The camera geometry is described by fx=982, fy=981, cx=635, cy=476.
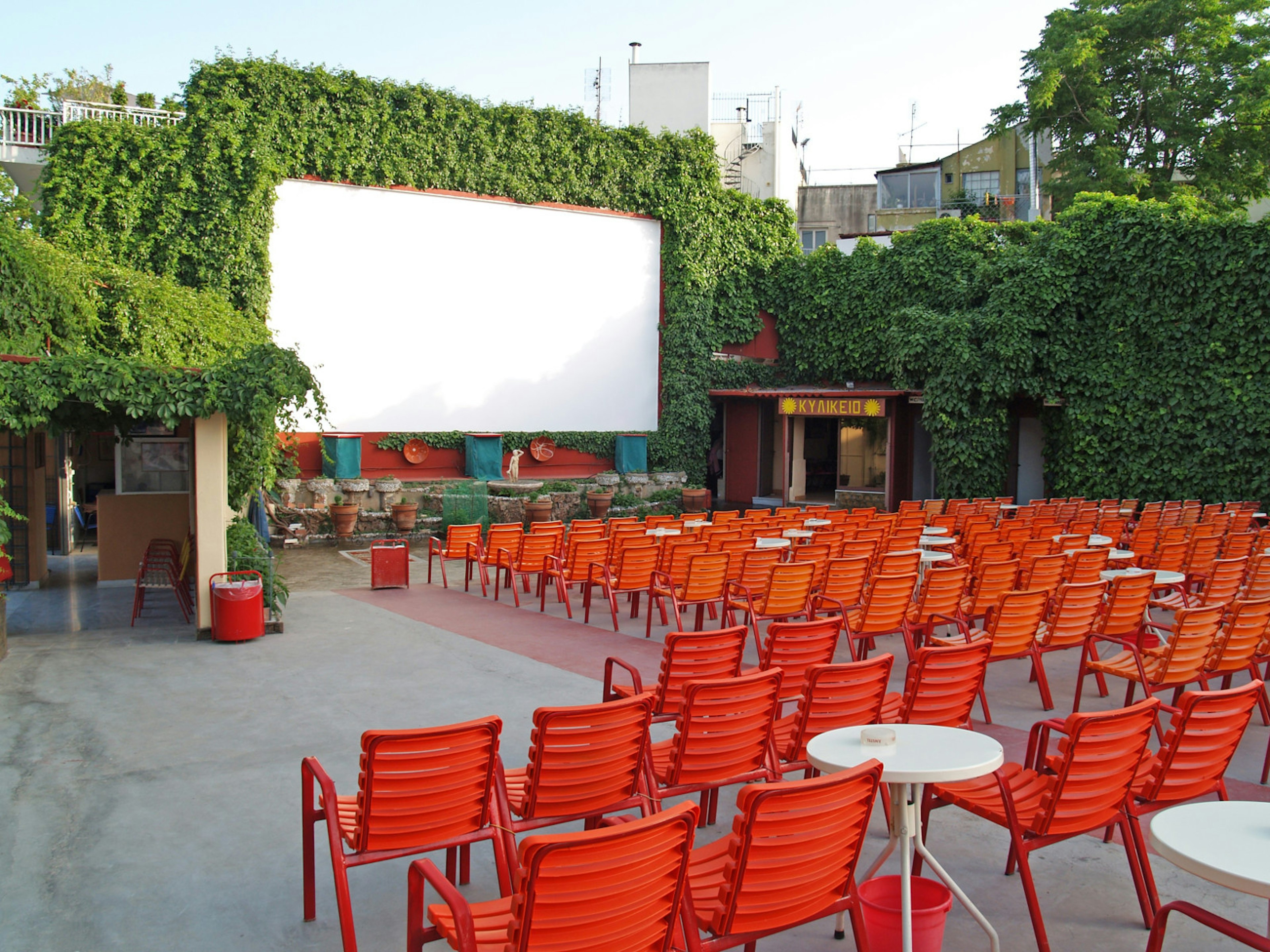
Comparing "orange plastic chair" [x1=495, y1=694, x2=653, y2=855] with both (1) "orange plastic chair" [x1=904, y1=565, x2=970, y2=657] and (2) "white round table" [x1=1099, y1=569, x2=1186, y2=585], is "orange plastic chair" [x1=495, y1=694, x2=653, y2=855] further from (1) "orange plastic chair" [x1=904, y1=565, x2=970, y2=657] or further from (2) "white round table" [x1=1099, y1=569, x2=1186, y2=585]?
(2) "white round table" [x1=1099, y1=569, x2=1186, y2=585]

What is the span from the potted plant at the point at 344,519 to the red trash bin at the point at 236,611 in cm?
882

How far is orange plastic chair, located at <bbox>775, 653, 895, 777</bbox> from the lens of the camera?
14.5 ft

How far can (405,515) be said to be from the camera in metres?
18.2

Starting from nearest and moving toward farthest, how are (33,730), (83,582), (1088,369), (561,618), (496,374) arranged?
1. (33,730)
2. (561,618)
3. (83,582)
4. (1088,369)
5. (496,374)

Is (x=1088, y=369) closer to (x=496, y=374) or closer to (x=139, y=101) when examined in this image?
(x=496, y=374)

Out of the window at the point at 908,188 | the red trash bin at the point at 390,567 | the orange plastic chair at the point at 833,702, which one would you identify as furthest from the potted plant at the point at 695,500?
the window at the point at 908,188

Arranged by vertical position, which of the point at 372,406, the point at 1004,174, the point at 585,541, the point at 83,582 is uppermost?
the point at 1004,174

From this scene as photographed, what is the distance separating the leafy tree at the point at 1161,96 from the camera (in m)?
26.3

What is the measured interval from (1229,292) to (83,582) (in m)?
18.1

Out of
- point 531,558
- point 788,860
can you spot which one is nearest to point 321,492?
point 531,558

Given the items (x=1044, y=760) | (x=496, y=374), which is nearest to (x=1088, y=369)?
(x=496, y=374)

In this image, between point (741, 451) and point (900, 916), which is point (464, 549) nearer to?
point (900, 916)

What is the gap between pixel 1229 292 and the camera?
16688 mm

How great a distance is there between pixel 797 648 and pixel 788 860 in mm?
2501
